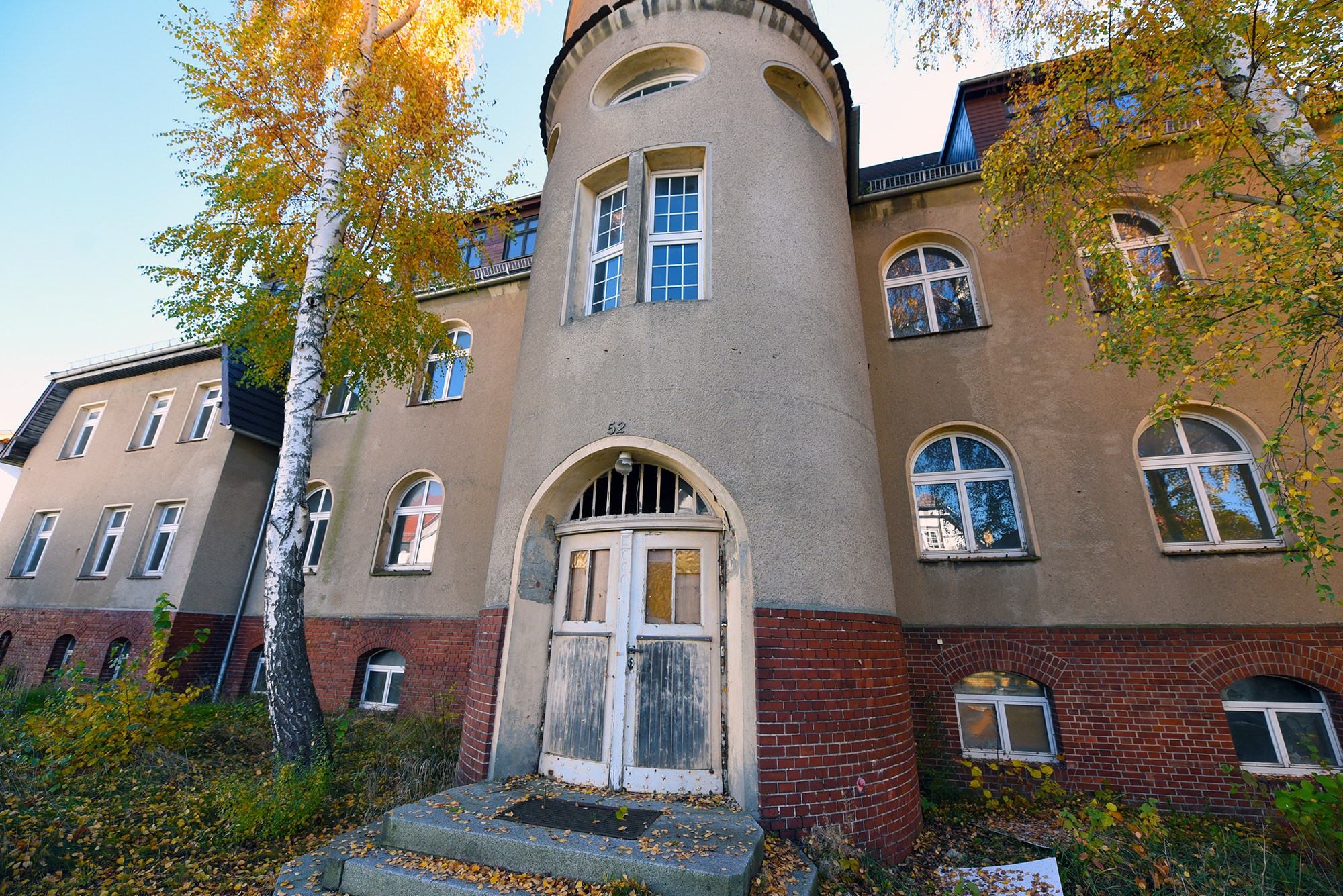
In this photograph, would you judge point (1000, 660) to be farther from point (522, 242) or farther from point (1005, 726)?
point (522, 242)

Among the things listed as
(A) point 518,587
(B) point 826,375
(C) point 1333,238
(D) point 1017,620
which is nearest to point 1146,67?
(C) point 1333,238

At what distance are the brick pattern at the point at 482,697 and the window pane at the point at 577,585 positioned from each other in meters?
0.62

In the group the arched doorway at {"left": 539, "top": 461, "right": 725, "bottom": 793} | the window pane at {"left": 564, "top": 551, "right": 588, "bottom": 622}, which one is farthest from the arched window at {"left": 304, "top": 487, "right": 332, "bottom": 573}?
the arched doorway at {"left": 539, "top": 461, "right": 725, "bottom": 793}

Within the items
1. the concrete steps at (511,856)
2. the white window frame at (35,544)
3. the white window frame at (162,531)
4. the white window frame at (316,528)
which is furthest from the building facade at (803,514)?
the white window frame at (35,544)

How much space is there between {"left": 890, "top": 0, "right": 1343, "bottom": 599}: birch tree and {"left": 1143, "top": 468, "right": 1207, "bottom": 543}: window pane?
26.3 inches

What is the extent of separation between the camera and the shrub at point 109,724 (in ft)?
18.0

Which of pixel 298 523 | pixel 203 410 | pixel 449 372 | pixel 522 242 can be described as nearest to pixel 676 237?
pixel 298 523

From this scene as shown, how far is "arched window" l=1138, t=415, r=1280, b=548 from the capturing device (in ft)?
20.2

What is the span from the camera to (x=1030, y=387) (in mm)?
7090

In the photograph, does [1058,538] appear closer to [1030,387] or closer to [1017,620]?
[1017,620]

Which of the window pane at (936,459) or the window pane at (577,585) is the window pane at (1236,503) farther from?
the window pane at (577,585)

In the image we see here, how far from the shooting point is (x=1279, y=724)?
556cm

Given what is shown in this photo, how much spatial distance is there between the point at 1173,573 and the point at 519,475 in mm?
6904

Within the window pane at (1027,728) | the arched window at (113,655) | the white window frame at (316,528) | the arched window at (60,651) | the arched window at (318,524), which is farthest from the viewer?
the arched window at (60,651)
